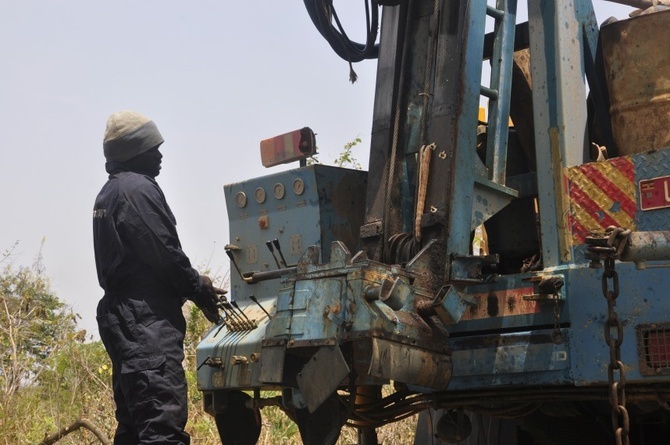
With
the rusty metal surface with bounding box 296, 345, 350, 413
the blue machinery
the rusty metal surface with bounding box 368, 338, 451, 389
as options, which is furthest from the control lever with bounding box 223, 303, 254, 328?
the rusty metal surface with bounding box 368, 338, 451, 389

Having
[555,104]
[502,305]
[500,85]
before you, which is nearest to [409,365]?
[502,305]

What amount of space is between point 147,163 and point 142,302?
2.07 ft

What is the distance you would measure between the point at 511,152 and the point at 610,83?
692 millimetres

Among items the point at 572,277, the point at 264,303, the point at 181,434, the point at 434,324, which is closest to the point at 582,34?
the point at 572,277

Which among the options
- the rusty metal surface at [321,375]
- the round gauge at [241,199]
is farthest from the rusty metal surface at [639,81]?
the round gauge at [241,199]

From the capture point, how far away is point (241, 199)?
5082mm

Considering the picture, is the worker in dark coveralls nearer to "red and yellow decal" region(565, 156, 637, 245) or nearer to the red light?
the red light

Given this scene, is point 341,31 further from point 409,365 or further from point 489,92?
point 409,365

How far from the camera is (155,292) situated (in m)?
4.34

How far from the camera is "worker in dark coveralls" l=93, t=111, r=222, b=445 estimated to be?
414 cm

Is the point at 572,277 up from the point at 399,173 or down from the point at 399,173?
down

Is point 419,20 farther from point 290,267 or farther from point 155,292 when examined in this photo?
point 155,292

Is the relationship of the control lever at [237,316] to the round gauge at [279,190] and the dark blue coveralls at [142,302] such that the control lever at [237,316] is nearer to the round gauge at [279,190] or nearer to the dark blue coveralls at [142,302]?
the dark blue coveralls at [142,302]

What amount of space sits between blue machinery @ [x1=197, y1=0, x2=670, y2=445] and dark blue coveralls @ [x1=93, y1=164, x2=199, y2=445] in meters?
0.38
